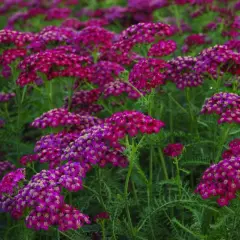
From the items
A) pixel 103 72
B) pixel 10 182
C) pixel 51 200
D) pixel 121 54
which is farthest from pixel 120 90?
pixel 51 200

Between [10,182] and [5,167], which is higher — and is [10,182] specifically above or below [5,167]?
above

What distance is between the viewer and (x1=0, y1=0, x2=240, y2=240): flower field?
3762 millimetres

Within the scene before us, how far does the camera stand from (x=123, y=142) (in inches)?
157

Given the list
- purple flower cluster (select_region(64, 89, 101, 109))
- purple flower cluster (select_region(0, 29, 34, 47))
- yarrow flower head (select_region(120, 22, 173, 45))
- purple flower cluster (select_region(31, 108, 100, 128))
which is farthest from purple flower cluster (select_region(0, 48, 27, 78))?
yarrow flower head (select_region(120, 22, 173, 45))

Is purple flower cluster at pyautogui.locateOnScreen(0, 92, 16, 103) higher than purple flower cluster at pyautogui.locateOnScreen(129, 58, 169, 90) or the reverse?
the reverse

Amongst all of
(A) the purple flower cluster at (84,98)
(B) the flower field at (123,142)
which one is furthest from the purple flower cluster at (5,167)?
(A) the purple flower cluster at (84,98)

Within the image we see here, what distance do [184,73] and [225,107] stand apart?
102 centimetres

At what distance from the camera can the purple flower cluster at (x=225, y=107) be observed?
410cm

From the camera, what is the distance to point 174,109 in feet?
19.4

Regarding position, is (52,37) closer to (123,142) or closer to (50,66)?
(50,66)

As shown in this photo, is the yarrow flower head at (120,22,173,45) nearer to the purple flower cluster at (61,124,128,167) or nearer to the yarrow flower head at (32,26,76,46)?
the yarrow flower head at (32,26,76,46)

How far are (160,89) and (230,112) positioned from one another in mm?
1360

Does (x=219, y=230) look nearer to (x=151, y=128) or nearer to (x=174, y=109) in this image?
(x=151, y=128)

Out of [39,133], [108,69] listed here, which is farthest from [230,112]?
[39,133]
